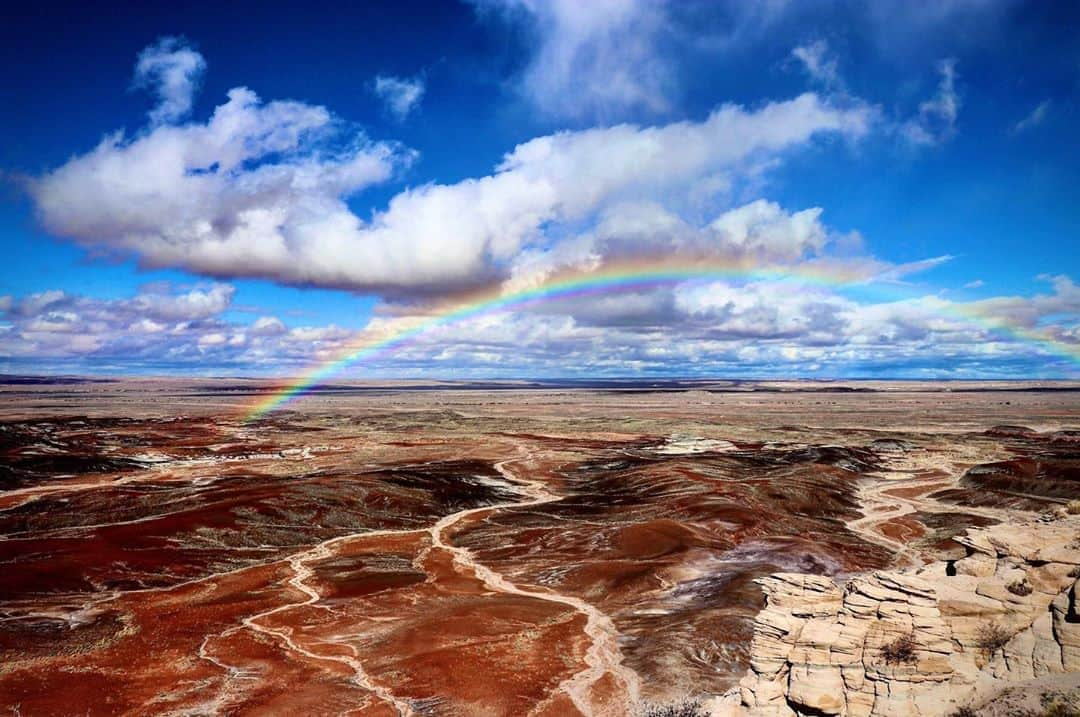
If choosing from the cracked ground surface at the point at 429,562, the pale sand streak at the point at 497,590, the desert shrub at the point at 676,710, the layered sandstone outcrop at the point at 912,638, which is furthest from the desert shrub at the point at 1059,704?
the pale sand streak at the point at 497,590

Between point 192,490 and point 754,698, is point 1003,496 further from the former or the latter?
point 192,490

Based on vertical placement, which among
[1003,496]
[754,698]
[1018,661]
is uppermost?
[1018,661]

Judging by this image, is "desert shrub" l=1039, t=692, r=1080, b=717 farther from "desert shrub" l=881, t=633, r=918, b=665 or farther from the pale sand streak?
the pale sand streak

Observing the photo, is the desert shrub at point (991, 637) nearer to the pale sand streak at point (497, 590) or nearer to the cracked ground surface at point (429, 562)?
the cracked ground surface at point (429, 562)

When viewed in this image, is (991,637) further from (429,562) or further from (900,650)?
(429,562)

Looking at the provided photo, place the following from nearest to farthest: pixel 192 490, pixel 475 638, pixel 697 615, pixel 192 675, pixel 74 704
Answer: pixel 74 704 < pixel 192 675 < pixel 475 638 < pixel 697 615 < pixel 192 490

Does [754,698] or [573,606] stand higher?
[754,698]

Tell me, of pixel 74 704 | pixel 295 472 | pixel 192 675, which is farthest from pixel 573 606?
pixel 295 472
